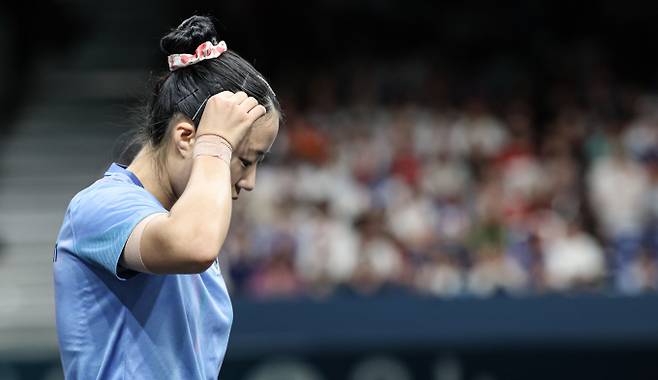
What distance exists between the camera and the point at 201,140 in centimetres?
223

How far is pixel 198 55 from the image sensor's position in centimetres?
239

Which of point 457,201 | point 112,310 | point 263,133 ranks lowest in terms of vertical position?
point 112,310

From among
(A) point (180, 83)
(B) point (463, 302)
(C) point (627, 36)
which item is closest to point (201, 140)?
(A) point (180, 83)

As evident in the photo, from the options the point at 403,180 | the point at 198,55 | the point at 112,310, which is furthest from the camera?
the point at 403,180

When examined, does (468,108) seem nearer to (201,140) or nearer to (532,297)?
(532,297)

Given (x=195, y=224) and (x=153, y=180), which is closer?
(x=195, y=224)

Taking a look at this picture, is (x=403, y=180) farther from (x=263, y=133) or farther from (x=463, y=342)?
(x=263, y=133)

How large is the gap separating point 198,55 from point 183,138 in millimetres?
196

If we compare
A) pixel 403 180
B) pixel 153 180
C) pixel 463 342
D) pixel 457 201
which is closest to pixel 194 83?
pixel 153 180

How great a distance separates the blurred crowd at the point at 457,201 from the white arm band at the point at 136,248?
4.75 meters

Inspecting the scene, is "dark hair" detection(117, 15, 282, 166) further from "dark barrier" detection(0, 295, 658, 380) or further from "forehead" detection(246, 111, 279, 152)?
"dark barrier" detection(0, 295, 658, 380)

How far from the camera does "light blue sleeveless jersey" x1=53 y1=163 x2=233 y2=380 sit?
2.25 meters

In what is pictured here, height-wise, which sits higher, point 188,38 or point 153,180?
point 188,38

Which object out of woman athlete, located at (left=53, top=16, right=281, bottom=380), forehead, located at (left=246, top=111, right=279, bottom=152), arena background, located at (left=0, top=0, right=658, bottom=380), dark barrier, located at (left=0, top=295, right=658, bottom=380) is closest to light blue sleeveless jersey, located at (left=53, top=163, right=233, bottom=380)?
woman athlete, located at (left=53, top=16, right=281, bottom=380)
